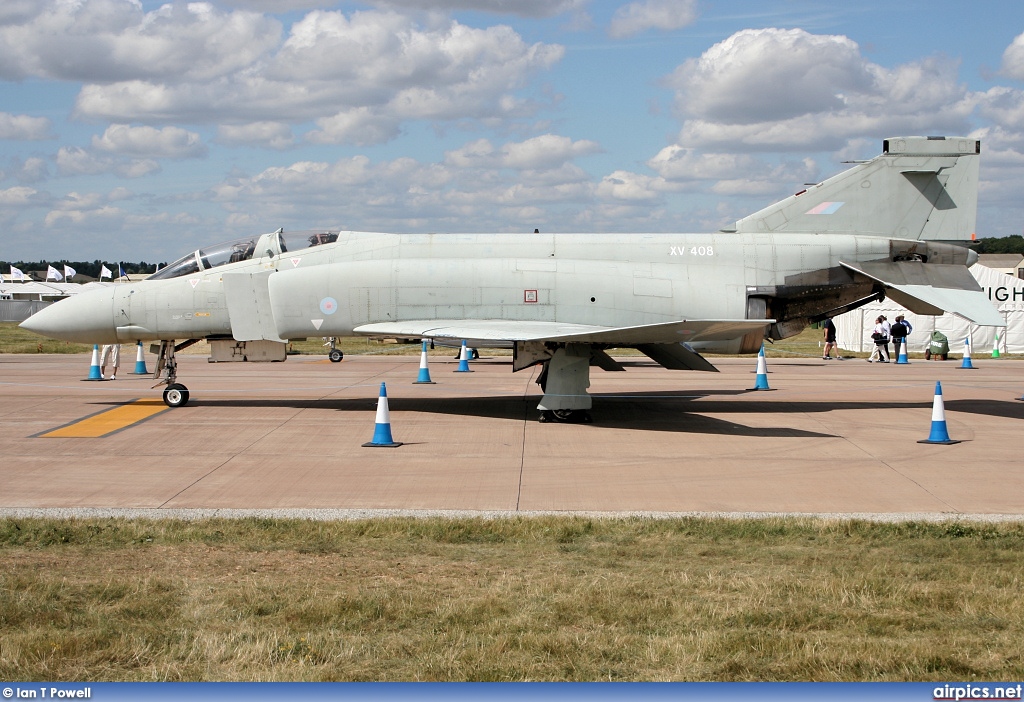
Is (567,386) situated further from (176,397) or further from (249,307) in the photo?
(176,397)

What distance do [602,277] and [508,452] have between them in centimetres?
457

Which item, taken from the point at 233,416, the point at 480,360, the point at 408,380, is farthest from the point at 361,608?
the point at 480,360

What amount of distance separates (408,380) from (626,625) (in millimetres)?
16866

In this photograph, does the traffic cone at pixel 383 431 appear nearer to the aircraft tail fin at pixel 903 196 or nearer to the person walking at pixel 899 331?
the aircraft tail fin at pixel 903 196

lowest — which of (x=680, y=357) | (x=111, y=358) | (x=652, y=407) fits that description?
(x=652, y=407)

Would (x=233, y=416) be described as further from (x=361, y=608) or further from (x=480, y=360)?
(x=480, y=360)

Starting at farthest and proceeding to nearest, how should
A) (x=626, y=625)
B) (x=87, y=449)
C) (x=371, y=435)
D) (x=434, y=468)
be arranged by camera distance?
(x=371, y=435)
(x=87, y=449)
(x=434, y=468)
(x=626, y=625)

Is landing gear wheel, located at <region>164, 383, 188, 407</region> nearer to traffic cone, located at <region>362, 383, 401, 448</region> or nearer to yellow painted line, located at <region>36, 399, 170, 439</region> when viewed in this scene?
yellow painted line, located at <region>36, 399, 170, 439</region>

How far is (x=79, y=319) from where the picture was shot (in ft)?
50.6

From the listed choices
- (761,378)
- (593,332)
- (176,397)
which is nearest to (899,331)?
(761,378)

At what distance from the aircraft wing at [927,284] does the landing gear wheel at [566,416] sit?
5.27 metres

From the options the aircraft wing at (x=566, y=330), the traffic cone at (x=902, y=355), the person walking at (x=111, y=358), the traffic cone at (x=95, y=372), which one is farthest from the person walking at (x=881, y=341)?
the traffic cone at (x=95, y=372)

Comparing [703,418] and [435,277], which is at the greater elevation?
[435,277]

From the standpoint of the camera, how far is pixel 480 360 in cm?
2920
